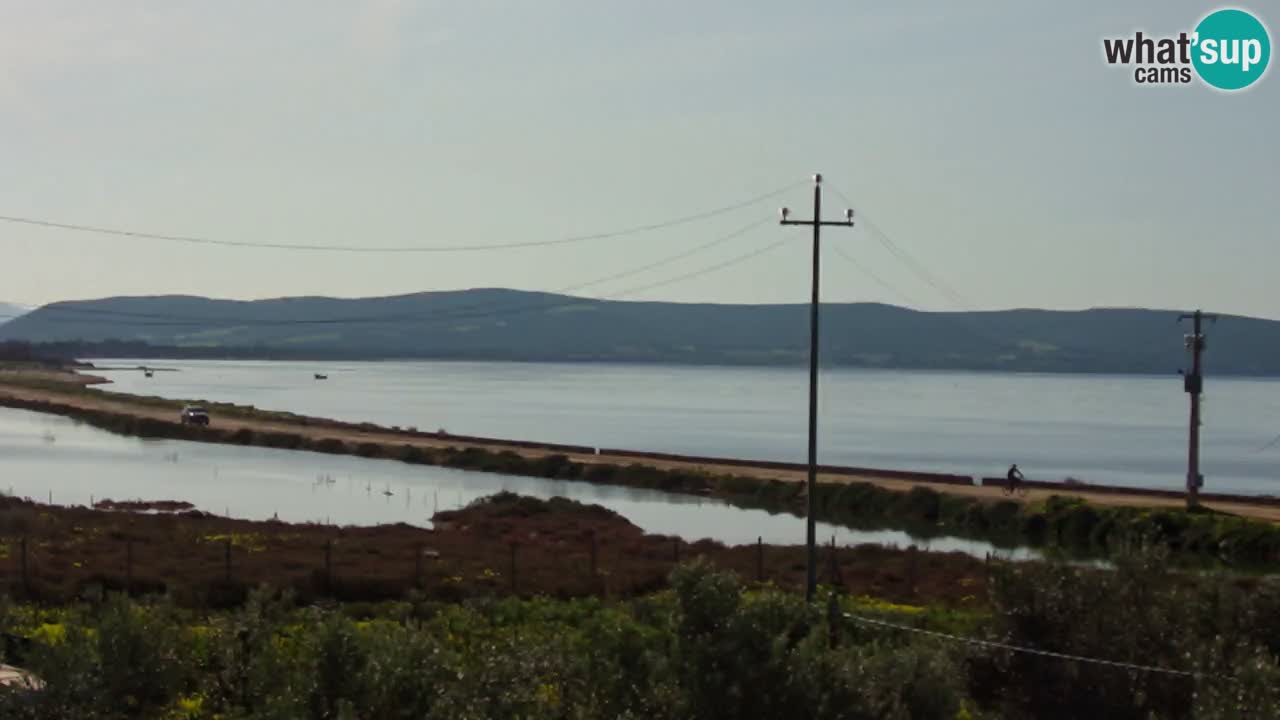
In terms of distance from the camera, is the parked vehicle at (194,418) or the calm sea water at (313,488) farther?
the parked vehicle at (194,418)

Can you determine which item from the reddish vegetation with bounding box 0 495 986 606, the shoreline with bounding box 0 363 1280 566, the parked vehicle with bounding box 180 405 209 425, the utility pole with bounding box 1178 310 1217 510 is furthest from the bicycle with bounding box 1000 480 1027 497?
the parked vehicle with bounding box 180 405 209 425

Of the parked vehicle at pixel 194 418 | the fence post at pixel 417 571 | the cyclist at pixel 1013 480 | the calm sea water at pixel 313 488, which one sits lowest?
the calm sea water at pixel 313 488

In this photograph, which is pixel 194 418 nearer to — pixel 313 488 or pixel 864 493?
pixel 313 488

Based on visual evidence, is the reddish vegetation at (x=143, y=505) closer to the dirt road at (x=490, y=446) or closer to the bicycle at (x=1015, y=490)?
the dirt road at (x=490, y=446)

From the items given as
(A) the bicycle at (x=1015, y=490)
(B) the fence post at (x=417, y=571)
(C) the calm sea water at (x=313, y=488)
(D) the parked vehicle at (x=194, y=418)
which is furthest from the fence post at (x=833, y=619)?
(D) the parked vehicle at (x=194, y=418)

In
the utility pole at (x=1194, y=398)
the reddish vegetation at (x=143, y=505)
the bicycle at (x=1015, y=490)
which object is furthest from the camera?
the bicycle at (x=1015, y=490)

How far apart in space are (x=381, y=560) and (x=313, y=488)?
38.5 metres

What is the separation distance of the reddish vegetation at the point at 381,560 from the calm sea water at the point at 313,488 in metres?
7.57

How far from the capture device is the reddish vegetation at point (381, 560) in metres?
39.4

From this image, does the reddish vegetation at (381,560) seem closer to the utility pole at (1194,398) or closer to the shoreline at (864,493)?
the shoreline at (864,493)

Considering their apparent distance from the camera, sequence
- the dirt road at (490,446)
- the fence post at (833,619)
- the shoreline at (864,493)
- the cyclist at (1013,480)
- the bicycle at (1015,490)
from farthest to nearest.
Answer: the bicycle at (1015,490), the cyclist at (1013,480), the dirt road at (490,446), the shoreline at (864,493), the fence post at (833,619)

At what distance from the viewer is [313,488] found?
84.1 meters

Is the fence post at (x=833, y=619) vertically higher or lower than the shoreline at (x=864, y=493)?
higher

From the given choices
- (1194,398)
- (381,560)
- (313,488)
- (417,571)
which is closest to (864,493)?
(1194,398)
